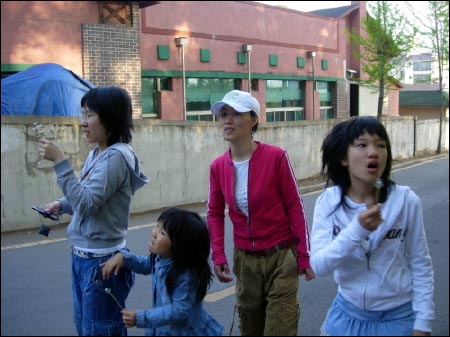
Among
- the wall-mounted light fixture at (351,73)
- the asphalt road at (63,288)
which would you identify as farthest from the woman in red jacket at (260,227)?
the wall-mounted light fixture at (351,73)

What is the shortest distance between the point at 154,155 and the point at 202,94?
6.54 m

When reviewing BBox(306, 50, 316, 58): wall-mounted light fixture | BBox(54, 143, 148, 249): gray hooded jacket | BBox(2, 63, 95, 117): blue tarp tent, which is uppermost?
BBox(306, 50, 316, 58): wall-mounted light fixture

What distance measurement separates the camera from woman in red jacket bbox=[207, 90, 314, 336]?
10.0ft

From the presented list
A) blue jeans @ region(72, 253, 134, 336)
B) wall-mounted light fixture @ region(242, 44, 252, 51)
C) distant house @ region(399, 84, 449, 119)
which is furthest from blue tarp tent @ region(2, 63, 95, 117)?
distant house @ region(399, 84, 449, 119)

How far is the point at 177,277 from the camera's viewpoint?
2.31 metres

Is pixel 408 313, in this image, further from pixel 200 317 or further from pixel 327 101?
pixel 327 101

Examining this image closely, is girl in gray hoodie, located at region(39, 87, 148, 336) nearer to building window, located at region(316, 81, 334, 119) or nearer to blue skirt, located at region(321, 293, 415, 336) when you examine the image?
blue skirt, located at region(321, 293, 415, 336)

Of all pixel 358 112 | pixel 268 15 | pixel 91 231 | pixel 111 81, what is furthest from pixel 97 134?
pixel 358 112

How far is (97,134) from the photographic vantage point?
2.57 metres

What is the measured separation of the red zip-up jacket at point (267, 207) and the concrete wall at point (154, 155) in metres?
2.19

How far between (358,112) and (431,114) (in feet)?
31.2

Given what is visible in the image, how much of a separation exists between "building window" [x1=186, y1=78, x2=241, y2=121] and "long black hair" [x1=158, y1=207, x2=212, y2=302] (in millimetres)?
13241

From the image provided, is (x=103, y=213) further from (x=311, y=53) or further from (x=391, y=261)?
(x=311, y=53)

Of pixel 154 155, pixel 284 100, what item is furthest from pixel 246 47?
pixel 154 155
